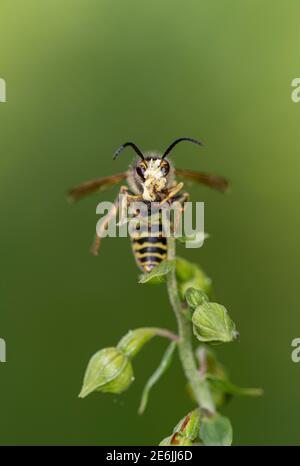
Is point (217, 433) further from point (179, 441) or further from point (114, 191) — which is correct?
point (114, 191)

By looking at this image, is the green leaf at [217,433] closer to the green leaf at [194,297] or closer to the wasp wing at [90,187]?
the green leaf at [194,297]

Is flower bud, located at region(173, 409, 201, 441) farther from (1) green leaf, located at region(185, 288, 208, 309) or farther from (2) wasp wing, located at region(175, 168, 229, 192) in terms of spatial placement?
(2) wasp wing, located at region(175, 168, 229, 192)

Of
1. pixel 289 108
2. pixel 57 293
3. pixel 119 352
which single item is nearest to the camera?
pixel 119 352

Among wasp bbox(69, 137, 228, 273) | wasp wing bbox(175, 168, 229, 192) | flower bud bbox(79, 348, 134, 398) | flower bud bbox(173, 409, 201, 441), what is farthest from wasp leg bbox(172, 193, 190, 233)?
flower bud bbox(173, 409, 201, 441)

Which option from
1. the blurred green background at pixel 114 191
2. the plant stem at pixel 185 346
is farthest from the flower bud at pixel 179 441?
the blurred green background at pixel 114 191

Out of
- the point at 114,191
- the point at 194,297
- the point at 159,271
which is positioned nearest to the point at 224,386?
the point at 194,297

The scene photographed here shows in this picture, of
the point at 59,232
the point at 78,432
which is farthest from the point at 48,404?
the point at 59,232

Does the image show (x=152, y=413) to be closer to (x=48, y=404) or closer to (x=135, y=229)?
(x=48, y=404)
